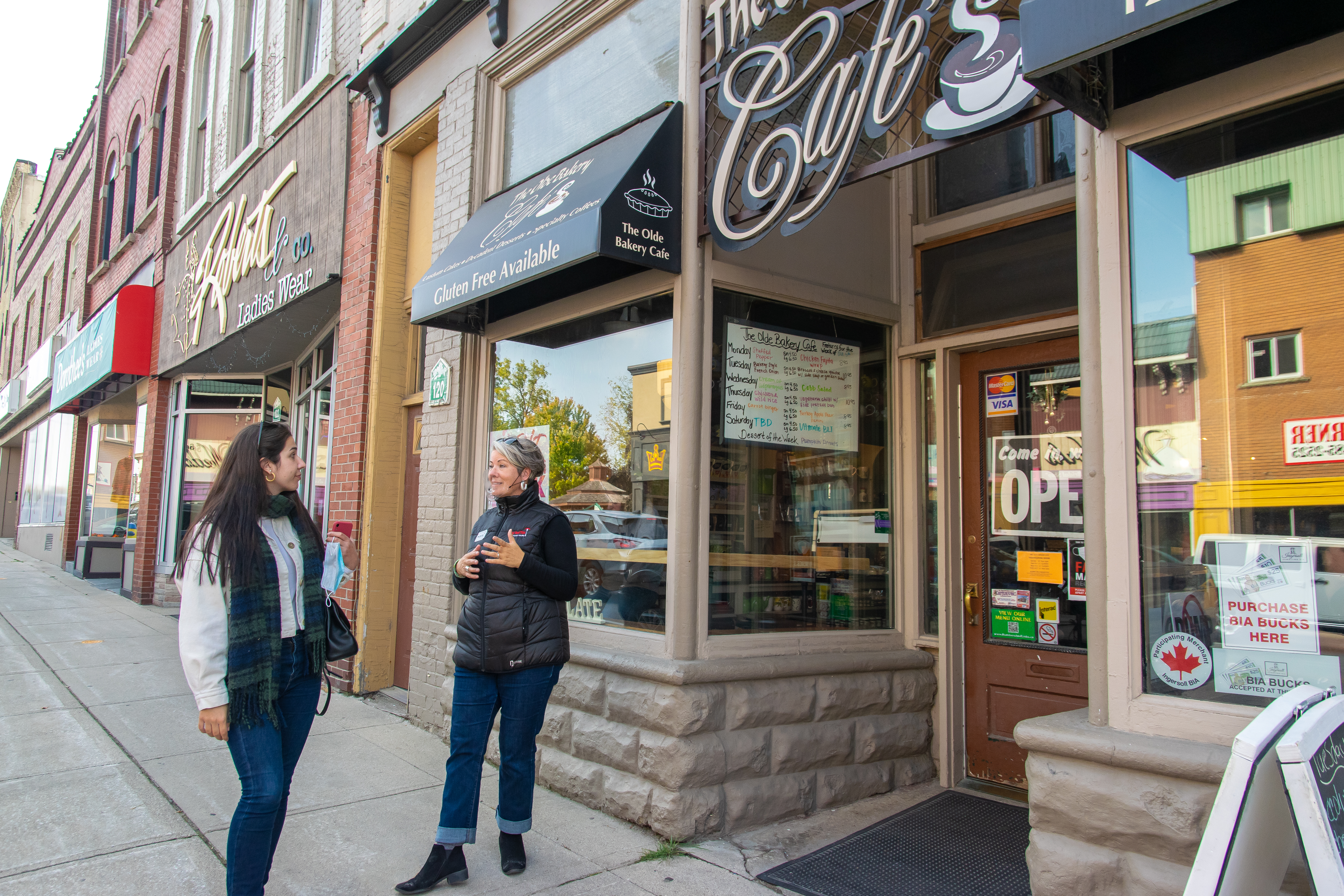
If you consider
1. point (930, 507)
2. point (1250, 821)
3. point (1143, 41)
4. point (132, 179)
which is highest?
point (132, 179)

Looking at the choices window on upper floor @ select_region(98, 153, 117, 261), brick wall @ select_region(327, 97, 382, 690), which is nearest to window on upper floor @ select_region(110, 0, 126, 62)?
window on upper floor @ select_region(98, 153, 117, 261)

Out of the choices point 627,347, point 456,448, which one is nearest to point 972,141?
point 627,347

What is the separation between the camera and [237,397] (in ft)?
39.8

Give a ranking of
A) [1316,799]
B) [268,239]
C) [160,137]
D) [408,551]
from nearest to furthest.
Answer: [1316,799] → [408,551] → [268,239] → [160,137]

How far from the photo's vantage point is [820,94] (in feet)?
12.5

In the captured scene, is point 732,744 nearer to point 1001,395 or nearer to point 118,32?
point 1001,395

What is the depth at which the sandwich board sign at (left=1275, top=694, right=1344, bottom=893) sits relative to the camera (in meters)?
1.92

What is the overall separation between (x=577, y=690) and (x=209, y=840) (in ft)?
5.76

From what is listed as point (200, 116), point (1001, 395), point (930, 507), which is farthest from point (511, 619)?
point (200, 116)

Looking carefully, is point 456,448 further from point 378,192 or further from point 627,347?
point 378,192

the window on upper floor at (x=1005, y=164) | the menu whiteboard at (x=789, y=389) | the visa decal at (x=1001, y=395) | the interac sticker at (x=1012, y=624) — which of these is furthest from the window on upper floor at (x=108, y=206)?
the interac sticker at (x=1012, y=624)

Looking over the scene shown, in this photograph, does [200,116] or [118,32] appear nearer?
[200,116]

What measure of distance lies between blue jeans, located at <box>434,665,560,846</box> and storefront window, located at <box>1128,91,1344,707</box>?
2211 millimetres

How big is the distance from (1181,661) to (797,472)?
2282mm
